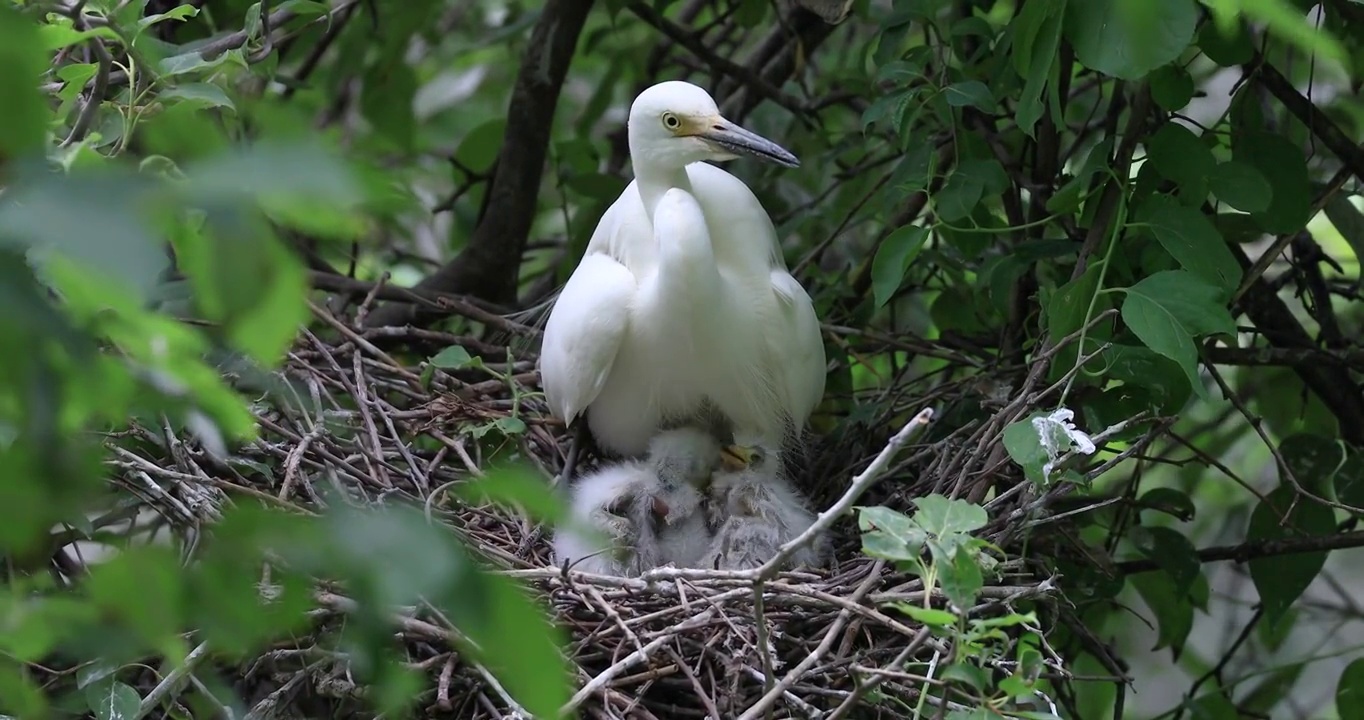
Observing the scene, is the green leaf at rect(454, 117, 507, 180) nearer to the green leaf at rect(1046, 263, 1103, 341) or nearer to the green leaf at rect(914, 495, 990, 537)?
the green leaf at rect(1046, 263, 1103, 341)

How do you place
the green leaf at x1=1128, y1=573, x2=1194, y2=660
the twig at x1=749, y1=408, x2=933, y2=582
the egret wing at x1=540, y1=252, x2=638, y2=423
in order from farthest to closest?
1. the green leaf at x1=1128, y1=573, x2=1194, y2=660
2. the egret wing at x1=540, y1=252, x2=638, y2=423
3. the twig at x1=749, y1=408, x2=933, y2=582

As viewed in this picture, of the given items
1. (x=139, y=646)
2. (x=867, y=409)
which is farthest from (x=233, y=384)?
(x=139, y=646)

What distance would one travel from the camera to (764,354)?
229 cm

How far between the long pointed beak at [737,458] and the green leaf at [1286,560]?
2.90 feet

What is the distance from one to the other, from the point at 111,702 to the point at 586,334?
0.96 metres

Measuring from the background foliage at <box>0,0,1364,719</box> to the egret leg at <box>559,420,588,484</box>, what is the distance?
13 cm

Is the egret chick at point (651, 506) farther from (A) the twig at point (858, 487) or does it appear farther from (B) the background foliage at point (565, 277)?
(A) the twig at point (858, 487)

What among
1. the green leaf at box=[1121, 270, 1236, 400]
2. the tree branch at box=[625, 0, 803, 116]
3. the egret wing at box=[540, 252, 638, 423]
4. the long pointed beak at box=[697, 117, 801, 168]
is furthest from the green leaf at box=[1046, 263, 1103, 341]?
the tree branch at box=[625, 0, 803, 116]

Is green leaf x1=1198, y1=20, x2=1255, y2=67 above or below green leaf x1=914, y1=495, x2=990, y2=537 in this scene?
above

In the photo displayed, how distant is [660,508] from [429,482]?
0.40 meters

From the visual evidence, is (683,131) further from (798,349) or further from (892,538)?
(892,538)

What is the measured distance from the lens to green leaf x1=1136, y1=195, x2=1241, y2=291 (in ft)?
5.84

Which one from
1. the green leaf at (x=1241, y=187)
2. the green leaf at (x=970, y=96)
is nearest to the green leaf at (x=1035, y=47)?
the green leaf at (x=970, y=96)

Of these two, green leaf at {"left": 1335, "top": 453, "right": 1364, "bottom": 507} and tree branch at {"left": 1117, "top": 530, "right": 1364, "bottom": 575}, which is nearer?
tree branch at {"left": 1117, "top": 530, "right": 1364, "bottom": 575}
